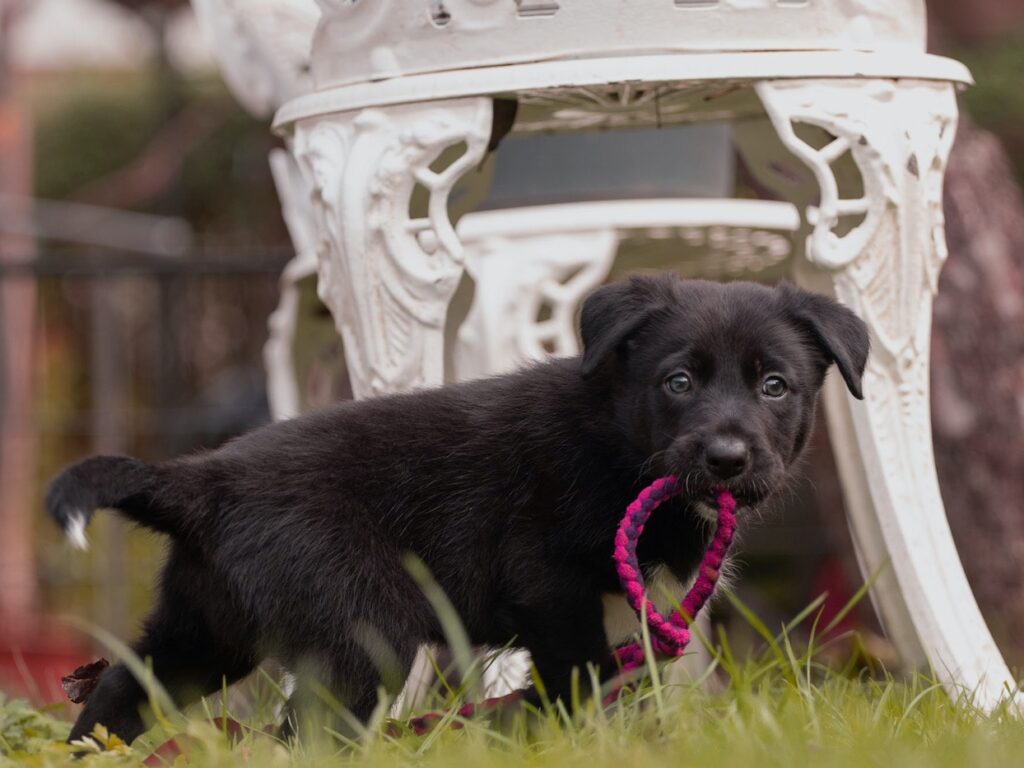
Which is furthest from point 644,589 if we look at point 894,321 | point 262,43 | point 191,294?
point 191,294

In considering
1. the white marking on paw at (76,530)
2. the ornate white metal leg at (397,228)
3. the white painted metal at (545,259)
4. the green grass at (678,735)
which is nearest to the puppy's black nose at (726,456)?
the green grass at (678,735)

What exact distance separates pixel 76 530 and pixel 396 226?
1045mm

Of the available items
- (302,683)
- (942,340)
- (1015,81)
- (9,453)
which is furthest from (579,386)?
(1015,81)

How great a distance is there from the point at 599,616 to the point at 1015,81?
757 cm

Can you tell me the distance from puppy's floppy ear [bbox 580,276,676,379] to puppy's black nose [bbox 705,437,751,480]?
0.29 metres

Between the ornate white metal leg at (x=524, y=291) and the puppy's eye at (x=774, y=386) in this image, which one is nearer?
the puppy's eye at (x=774, y=386)

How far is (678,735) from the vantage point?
240 centimetres

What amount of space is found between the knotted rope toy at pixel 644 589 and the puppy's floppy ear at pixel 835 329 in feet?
1.16

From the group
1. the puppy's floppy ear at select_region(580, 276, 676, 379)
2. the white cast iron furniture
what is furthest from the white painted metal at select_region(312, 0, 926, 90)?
the puppy's floppy ear at select_region(580, 276, 676, 379)

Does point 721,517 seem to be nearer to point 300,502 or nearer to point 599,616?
point 599,616

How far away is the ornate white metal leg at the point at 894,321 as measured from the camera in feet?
10.7

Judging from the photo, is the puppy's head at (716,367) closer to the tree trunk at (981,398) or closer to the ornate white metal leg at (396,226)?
the ornate white metal leg at (396,226)

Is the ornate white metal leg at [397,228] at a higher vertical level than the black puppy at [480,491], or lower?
higher

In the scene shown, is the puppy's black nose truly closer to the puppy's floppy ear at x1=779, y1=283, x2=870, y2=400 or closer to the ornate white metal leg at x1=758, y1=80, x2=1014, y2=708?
the puppy's floppy ear at x1=779, y1=283, x2=870, y2=400
